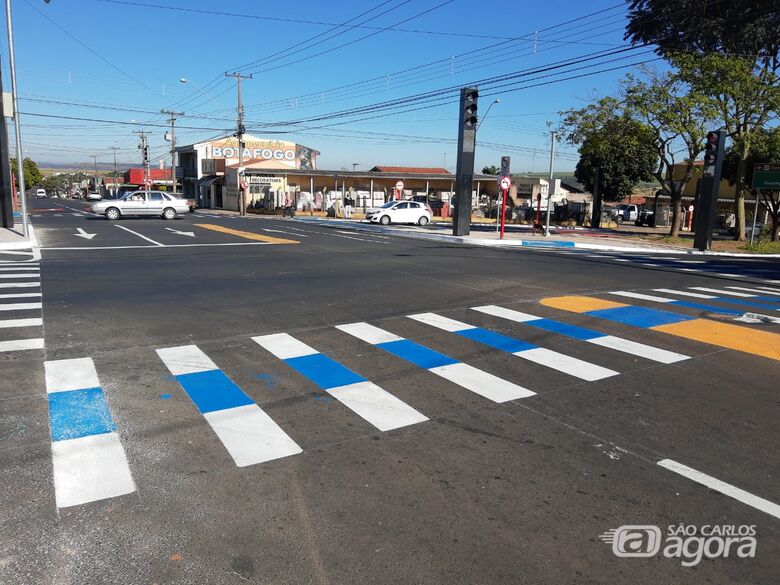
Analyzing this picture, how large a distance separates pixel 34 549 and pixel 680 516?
381 centimetres

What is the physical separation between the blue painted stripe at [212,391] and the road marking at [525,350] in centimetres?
337

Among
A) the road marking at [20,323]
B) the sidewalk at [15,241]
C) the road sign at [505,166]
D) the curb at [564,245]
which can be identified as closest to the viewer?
the road marking at [20,323]

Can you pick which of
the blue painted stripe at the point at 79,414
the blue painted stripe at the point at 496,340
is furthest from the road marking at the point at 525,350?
the blue painted stripe at the point at 79,414

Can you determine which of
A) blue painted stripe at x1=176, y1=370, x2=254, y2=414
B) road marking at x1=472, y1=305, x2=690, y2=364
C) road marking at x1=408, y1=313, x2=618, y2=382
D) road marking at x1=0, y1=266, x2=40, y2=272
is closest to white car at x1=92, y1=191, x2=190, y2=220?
road marking at x1=0, y1=266, x2=40, y2=272

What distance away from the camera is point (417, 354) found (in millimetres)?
7219

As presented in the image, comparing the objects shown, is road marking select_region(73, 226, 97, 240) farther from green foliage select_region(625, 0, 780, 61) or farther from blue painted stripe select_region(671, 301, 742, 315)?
green foliage select_region(625, 0, 780, 61)

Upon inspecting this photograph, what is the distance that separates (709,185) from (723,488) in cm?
2649

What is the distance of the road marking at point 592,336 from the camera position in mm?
7336

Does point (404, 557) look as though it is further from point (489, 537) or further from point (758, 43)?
point (758, 43)

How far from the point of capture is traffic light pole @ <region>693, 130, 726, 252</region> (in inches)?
1024

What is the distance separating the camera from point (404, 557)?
3246 mm

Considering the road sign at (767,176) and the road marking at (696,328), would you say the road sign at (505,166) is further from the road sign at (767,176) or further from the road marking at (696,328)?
the road marking at (696,328)

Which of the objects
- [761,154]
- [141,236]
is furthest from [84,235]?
[761,154]

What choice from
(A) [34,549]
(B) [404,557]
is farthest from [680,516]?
(A) [34,549]
